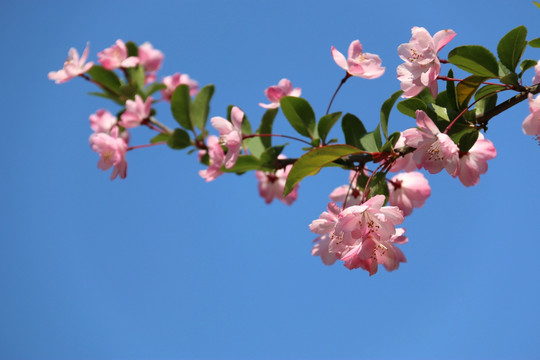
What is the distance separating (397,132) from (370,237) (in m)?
0.28

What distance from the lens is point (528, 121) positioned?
1027mm

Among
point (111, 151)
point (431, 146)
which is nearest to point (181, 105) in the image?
point (111, 151)

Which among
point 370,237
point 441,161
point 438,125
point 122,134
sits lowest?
point 370,237

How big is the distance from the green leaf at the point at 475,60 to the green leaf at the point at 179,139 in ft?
3.63

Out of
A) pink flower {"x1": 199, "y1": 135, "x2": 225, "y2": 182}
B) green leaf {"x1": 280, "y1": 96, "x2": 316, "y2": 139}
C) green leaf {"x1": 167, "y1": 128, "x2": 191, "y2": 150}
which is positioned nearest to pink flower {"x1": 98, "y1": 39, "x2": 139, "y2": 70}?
green leaf {"x1": 167, "y1": 128, "x2": 191, "y2": 150}

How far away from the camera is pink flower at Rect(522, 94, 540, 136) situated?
1.00m

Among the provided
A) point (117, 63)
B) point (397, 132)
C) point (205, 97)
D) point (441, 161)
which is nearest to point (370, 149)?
point (397, 132)

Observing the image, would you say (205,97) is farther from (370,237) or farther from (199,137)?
(370,237)

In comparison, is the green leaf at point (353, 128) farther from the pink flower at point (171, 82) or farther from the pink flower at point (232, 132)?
the pink flower at point (171, 82)

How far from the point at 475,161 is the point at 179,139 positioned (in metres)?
1.12

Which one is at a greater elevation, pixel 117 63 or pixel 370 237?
pixel 117 63

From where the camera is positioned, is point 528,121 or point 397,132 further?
point 397,132

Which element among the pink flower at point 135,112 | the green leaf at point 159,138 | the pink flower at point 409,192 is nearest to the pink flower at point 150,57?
the pink flower at point 135,112

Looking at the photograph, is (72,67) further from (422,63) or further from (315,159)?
(422,63)
